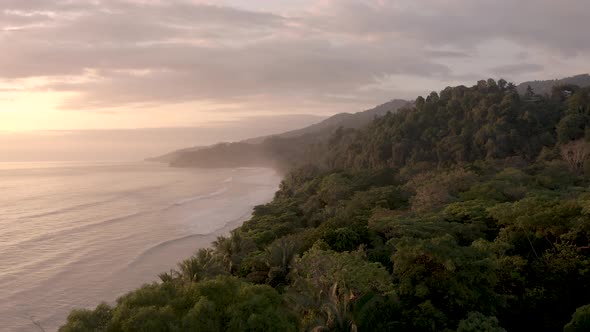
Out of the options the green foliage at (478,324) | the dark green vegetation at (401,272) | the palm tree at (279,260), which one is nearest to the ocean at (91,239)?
the dark green vegetation at (401,272)

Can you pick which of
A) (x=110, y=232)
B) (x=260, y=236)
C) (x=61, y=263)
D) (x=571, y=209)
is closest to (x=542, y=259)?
(x=571, y=209)

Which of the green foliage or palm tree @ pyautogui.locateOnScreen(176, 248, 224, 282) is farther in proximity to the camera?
palm tree @ pyautogui.locateOnScreen(176, 248, 224, 282)

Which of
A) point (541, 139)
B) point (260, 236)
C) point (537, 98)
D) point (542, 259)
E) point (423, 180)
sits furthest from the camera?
point (537, 98)

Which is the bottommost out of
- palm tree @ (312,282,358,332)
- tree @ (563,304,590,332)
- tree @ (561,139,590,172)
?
tree @ (563,304,590,332)

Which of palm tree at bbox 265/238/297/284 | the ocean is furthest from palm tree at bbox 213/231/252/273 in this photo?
the ocean

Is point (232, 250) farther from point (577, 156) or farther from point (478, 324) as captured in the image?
point (577, 156)

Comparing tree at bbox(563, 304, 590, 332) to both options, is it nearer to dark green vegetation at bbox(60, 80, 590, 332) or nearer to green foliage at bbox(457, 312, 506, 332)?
dark green vegetation at bbox(60, 80, 590, 332)

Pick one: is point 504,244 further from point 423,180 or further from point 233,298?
point 423,180

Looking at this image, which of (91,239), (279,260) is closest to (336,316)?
(279,260)
